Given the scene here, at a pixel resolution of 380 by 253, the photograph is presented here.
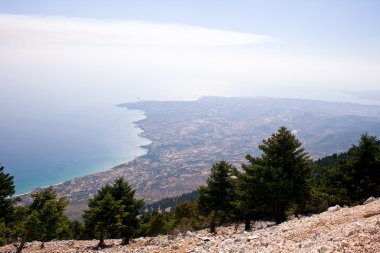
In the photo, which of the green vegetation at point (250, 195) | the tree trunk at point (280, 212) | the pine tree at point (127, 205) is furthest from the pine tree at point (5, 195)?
the tree trunk at point (280, 212)

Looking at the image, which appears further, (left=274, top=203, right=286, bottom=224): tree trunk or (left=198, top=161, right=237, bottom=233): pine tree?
(left=198, top=161, right=237, bottom=233): pine tree

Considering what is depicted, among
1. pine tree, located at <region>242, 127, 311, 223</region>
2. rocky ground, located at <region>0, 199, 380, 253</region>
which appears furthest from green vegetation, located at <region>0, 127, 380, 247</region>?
rocky ground, located at <region>0, 199, 380, 253</region>

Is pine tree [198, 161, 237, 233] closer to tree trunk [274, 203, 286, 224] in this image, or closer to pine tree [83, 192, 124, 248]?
tree trunk [274, 203, 286, 224]

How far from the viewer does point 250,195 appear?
32031 millimetres

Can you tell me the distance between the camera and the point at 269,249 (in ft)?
55.5

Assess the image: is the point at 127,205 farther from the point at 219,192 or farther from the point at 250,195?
the point at 250,195

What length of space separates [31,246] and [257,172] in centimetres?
3149

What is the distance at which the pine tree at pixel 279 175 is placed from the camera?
3050cm

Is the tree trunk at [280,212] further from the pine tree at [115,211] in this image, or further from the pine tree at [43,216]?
the pine tree at [43,216]

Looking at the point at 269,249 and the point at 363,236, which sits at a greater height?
the point at 363,236

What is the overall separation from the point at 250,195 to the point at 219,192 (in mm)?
7649

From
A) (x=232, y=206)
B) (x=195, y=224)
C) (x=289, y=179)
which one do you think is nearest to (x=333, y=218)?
(x=289, y=179)

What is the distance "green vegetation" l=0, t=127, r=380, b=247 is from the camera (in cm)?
3139

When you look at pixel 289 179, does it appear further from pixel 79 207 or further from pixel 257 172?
pixel 79 207
